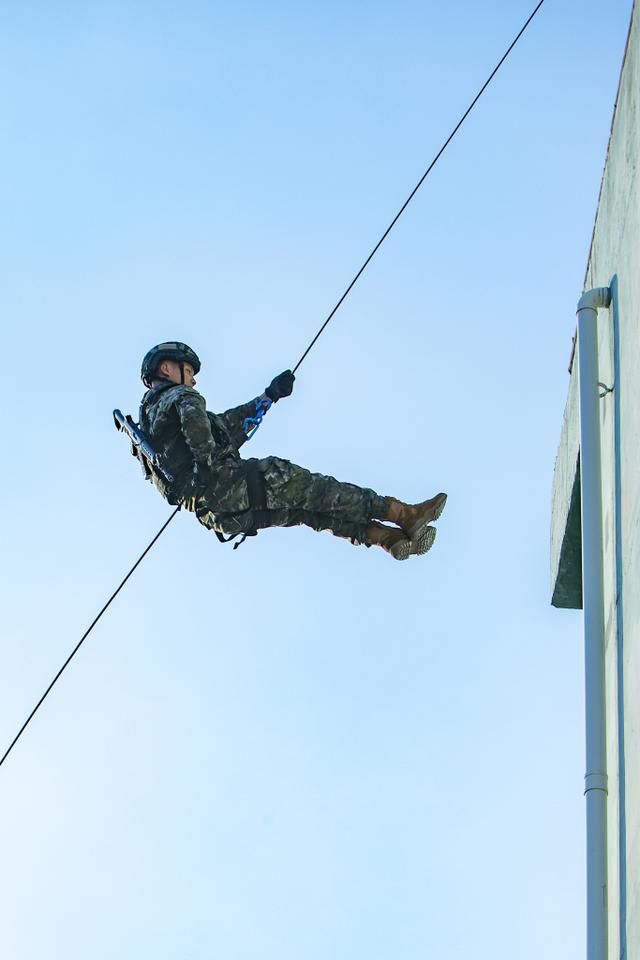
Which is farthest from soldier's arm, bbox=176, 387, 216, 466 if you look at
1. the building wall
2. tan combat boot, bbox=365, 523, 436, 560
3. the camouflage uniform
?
the building wall

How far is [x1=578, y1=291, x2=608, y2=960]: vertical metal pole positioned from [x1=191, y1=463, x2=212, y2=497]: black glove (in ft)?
8.93

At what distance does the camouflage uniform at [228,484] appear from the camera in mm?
9219

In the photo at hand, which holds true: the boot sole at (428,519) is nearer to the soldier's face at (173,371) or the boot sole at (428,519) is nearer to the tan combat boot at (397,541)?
the tan combat boot at (397,541)

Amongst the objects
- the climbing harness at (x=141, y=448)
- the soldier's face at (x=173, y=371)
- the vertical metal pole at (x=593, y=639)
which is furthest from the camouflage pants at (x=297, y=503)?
the vertical metal pole at (x=593, y=639)

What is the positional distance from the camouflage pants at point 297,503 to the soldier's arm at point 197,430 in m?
0.22

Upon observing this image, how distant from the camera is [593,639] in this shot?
661 cm

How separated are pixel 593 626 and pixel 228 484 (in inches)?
124

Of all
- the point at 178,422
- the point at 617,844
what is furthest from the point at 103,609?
the point at 617,844

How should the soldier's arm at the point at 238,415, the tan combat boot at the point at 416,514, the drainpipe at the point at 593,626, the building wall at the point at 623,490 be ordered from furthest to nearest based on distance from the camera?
the soldier's arm at the point at 238,415, the tan combat boot at the point at 416,514, the drainpipe at the point at 593,626, the building wall at the point at 623,490

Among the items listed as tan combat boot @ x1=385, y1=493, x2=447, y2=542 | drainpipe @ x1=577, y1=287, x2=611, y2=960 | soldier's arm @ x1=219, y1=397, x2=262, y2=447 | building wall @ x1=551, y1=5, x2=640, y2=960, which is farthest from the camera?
soldier's arm @ x1=219, y1=397, x2=262, y2=447

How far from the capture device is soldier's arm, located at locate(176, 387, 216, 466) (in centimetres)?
910

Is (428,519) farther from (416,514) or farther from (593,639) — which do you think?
(593,639)

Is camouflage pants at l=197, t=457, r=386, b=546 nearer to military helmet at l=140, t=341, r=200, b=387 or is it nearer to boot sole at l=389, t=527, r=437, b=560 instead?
boot sole at l=389, t=527, r=437, b=560

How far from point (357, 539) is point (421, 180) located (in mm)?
2159
